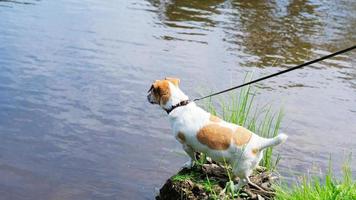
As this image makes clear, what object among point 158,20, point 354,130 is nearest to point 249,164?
point 354,130

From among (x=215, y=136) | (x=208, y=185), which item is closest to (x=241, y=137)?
(x=215, y=136)

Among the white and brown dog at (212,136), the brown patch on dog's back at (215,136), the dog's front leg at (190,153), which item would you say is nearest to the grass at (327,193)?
the white and brown dog at (212,136)

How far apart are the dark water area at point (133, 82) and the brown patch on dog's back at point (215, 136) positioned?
54.3 inches

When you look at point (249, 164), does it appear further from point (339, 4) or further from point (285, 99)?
point (339, 4)

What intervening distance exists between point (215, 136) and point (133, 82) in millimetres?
4562

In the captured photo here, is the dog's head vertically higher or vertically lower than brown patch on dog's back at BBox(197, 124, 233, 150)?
higher

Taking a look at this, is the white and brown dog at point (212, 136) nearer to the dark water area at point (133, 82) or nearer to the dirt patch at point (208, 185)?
the dirt patch at point (208, 185)

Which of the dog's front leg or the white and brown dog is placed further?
the dog's front leg

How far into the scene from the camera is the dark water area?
705 centimetres

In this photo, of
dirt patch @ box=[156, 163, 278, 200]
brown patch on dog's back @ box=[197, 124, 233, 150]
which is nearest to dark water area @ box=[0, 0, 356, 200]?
dirt patch @ box=[156, 163, 278, 200]

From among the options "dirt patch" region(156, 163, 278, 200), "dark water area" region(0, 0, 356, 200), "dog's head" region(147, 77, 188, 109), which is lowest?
"dark water area" region(0, 0, 356, 200)

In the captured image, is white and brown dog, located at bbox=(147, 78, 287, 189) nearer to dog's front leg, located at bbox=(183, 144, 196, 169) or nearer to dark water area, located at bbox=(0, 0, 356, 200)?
dog's front leg, located at bbox=(183, 144, 196, 169)

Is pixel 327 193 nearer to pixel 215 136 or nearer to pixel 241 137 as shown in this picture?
pixel 241 137

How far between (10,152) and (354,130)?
17.5 feet
